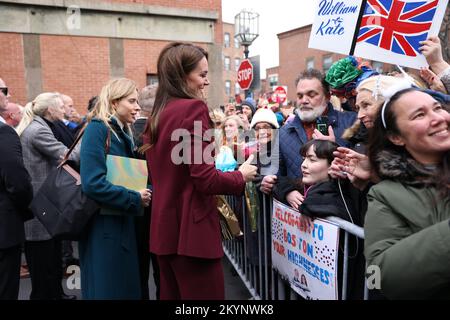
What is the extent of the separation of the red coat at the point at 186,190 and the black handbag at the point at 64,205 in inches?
23.5

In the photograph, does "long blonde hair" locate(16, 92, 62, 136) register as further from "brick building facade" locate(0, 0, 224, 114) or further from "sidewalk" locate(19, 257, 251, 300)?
"brick building facade" locate(0, 0, 224, 114)

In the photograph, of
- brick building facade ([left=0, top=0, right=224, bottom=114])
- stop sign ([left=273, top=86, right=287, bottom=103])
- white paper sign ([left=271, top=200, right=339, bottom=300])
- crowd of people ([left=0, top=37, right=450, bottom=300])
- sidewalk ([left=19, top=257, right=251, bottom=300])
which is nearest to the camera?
crowd of people ([left=0, top=37, right=450, bottom=300])

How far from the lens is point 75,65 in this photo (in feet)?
35.8

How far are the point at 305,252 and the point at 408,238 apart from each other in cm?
106

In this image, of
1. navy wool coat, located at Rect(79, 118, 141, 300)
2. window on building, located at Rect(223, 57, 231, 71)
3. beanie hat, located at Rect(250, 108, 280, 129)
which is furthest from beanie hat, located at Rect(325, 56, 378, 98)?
window on building, located at Rect(223, 57, 231, 71)

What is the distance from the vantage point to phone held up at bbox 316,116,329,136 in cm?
265

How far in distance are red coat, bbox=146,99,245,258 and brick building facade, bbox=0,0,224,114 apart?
33.5 feet

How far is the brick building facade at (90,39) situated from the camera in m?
10.3

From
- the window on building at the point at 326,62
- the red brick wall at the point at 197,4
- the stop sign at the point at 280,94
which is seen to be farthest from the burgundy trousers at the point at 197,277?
the window on building at the point at 326,62

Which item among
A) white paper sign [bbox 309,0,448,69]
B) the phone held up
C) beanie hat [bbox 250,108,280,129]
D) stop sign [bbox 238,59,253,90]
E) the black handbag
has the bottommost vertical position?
the black handbag

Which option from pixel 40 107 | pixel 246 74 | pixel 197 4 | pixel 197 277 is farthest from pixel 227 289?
pixel 197 4

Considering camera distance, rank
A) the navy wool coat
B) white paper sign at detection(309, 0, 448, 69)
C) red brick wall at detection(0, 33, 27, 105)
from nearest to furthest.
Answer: the navy wool coat < white paper sign at detection(309, 0, 448, 69) < red brick wall at detection(0, 33, 27, 105)

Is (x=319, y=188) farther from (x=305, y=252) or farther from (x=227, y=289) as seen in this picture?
(x=227, y=289)

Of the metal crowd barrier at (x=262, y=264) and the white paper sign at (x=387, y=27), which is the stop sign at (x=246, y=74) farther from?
the white paper sign at (x=387, y=27)
